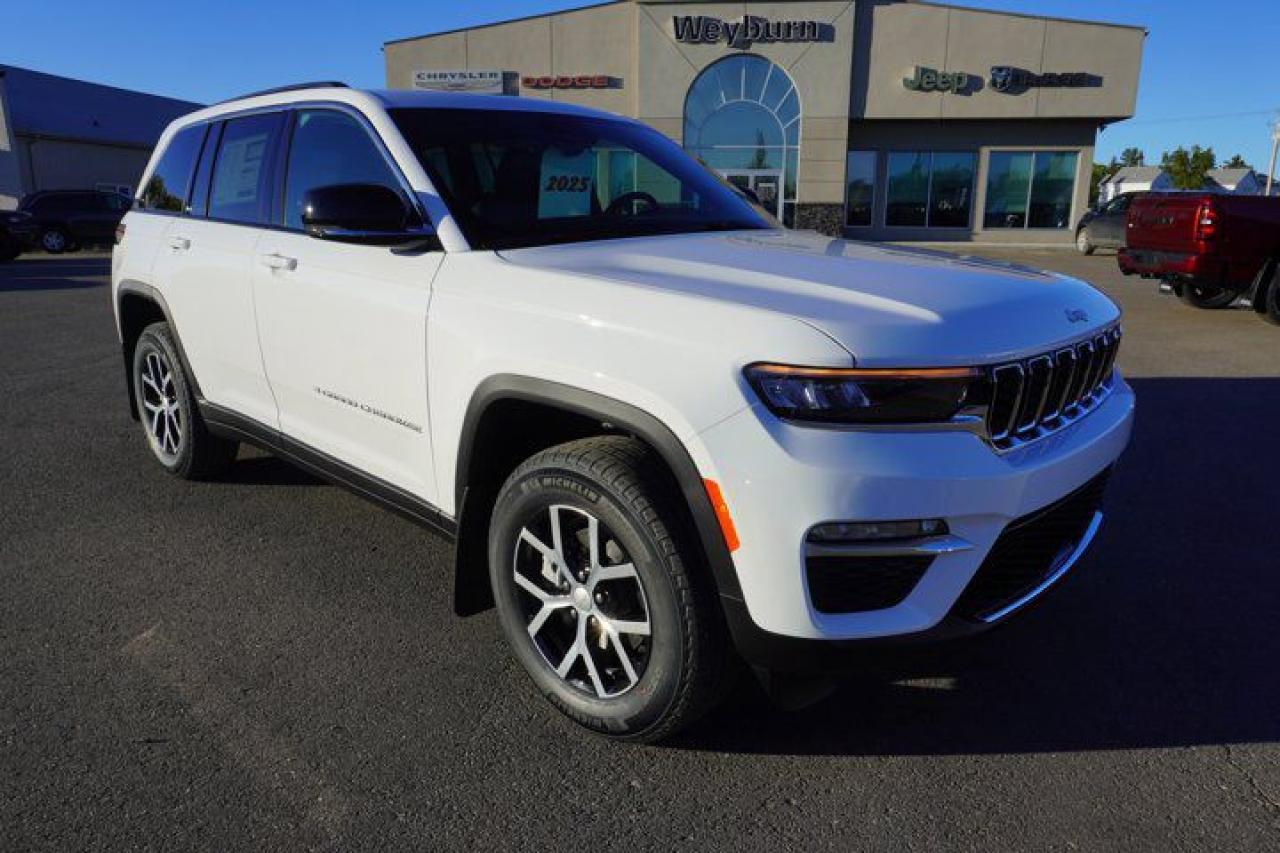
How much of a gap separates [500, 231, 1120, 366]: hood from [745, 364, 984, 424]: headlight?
32 millimetres

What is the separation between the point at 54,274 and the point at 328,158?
59.8 ft

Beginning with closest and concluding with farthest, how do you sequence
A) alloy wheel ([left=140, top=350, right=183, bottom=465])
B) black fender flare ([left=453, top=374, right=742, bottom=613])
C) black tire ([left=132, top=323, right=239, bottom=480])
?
black fender flare ([left=453, top=374, right=742, bottom=613])
black tire ([left=132, top=323, right=239, bottom=480])
alloy wheel ([left=140, top=350, right=183, bottom=465])

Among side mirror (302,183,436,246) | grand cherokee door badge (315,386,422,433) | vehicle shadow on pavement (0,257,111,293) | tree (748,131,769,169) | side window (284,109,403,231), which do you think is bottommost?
vehicle shadow on pavement (0,257,111,293)

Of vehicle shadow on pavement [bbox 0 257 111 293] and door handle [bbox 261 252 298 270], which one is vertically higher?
door handle [bbox 261 252 298 270]

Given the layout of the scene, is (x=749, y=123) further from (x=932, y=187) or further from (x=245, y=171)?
(x=245, y=171)

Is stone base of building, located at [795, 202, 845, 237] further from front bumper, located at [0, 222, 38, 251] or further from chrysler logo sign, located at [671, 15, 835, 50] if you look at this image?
front bumper, located at [0, 222, 38, 251]

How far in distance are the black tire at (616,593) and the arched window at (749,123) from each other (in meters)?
29.2

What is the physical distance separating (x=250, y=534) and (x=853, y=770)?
2.86 metres

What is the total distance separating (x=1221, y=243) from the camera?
32.3 ft

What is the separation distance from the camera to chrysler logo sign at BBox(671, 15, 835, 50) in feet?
98.3

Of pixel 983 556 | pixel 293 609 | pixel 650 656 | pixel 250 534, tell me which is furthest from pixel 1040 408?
pixel 250 534

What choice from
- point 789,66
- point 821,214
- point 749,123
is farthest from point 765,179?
point 789,66

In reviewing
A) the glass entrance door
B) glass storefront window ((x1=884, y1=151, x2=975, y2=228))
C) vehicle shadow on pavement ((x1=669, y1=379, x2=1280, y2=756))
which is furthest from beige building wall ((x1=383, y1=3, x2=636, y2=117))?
vehicle shadow on pavement ((x1=669, y1=379, x2=1280, y2=756))

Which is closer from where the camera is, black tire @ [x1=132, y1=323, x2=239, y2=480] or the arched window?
black tire @ [x1=132, y1=323, x2=239, y2=480]
